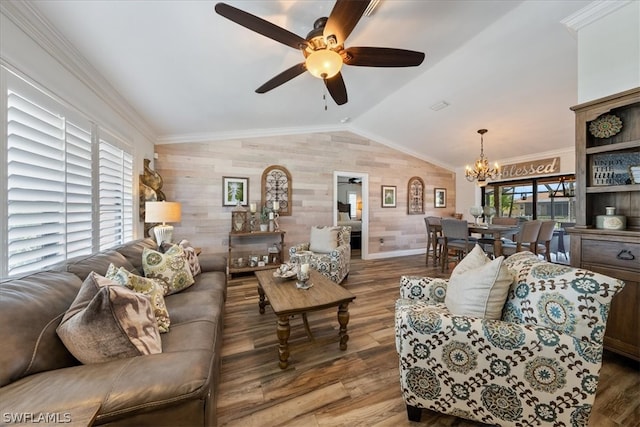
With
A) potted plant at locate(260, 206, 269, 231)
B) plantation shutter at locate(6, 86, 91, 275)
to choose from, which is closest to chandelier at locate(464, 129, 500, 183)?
potted plant at locate(260, 206, 269, 231)

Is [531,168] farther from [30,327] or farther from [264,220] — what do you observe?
[30,327]

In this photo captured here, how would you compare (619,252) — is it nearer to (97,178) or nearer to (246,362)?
(246,362)

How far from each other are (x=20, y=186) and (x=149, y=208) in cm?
155

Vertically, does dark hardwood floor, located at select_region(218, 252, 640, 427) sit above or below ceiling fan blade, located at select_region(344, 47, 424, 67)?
below

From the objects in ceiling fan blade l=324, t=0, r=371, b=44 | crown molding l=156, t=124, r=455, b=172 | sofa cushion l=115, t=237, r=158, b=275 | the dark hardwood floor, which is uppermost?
crown molding l=156, t=124, r=455, b=172

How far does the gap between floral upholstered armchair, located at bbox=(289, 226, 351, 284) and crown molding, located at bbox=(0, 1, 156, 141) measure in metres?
2.81

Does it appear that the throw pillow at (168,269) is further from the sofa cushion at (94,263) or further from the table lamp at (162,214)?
the table lamp at (162,214)

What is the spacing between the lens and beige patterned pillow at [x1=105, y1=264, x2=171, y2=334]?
1426 mm

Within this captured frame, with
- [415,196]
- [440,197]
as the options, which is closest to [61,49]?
[415,196]

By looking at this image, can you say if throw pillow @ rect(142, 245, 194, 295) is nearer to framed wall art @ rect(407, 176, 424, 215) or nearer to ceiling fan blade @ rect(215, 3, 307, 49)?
ceiling fan blade @ rect(215, 3, 307, 49)

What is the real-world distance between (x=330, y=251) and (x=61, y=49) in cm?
342

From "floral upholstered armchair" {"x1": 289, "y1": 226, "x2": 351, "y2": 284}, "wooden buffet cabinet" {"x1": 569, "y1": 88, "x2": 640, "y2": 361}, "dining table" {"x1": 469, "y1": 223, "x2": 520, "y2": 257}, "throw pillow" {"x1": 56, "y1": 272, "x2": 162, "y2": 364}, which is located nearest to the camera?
"throw pillow" {"x1": 56, "y1": 272, "x2": 162, "y2": 364}

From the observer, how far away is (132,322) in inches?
42.2

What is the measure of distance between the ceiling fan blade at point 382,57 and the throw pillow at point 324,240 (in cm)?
242
